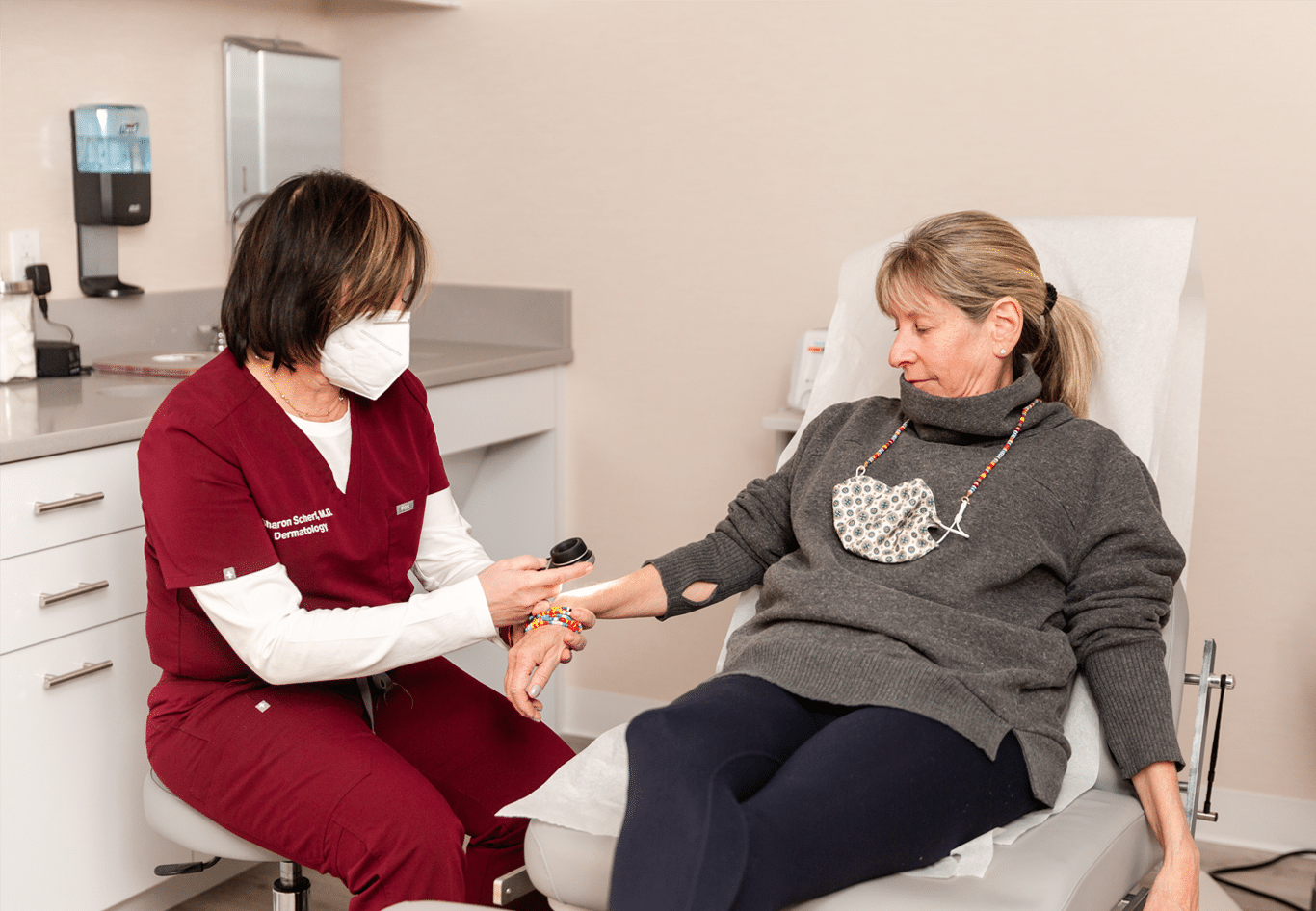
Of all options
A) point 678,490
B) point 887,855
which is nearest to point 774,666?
point 887,855

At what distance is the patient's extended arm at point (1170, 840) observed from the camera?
1.24 m

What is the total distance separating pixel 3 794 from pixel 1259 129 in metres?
2.22

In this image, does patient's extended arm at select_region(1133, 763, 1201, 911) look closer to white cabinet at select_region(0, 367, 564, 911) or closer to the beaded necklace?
the beaded necklace

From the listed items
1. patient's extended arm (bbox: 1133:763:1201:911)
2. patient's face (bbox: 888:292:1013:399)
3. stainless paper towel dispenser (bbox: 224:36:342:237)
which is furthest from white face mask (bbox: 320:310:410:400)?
stainless paper towel dispenser (bbox: 224:36:342:237)

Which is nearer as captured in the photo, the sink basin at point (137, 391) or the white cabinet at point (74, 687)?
the white cabinet at point (74, 687)

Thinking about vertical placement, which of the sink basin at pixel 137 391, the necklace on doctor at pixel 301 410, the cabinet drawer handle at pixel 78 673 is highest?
the necklace on doctor at pixel 301 410

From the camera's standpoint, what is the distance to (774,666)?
4.48 ft

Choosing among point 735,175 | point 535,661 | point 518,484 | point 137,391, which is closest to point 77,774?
point 137,391

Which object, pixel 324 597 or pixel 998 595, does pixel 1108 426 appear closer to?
pixel 998 595

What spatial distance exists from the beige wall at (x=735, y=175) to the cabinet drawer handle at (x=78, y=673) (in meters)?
0.88

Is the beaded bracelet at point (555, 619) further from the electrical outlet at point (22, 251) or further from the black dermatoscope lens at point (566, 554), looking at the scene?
the electrical outlet at point (22, 251)

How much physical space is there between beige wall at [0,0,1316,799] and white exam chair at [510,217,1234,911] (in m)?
0.62

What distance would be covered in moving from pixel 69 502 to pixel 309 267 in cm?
59

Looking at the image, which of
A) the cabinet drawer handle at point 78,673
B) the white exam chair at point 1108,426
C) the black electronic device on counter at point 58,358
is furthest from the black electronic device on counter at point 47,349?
the white exam chair at point 1108,426
